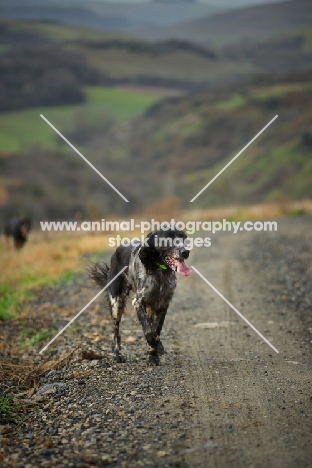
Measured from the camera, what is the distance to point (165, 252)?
819 cm

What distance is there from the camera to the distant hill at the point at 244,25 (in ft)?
353

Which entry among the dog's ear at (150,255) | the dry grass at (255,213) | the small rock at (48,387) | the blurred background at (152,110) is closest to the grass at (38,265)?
the small rock at (48,387)

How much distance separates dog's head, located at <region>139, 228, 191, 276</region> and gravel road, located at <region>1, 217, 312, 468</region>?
111cm

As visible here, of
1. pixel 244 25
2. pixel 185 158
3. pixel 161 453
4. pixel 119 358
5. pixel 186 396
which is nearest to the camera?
pixel 161 453

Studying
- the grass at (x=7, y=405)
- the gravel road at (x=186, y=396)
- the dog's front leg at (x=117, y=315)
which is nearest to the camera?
the gravel road at (x=186, y=396)

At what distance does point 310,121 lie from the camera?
7906cm

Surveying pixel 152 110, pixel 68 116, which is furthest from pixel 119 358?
pixel 152 110

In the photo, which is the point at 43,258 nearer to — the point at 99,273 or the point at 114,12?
the point at 99,273

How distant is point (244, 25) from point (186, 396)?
12527cm

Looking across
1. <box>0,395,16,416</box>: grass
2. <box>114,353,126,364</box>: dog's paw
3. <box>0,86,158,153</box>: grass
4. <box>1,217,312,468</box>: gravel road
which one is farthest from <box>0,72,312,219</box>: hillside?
<box>0,395,16,416</box>: grass

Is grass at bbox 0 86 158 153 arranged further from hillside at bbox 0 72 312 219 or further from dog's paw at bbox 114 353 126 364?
dog's paw at bbox 114 353 126 364

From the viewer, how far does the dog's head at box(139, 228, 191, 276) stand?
7957 mm

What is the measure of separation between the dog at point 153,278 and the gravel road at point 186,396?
0.39 meters

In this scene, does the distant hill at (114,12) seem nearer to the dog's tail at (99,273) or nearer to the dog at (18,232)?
the dog at (18,232)
